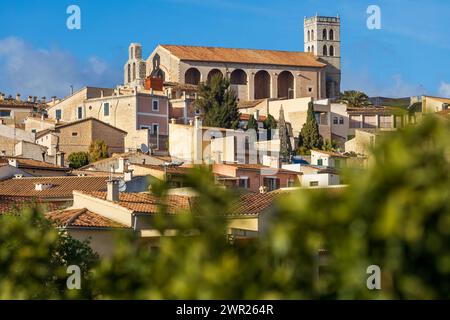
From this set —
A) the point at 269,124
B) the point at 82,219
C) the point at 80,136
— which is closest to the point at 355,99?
the point at 269,124

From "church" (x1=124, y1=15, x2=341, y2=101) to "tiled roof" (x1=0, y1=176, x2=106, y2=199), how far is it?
179 ft

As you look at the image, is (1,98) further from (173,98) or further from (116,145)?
(116,145)

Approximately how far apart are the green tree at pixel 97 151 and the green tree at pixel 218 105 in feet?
41.6

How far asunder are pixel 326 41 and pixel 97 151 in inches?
2578

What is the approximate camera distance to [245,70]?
10388cm

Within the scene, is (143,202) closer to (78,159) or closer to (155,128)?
(78,159)

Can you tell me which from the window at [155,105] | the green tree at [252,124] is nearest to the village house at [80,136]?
the window at [155,105]

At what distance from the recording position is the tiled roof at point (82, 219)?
23156 mm

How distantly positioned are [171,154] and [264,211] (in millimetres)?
37903

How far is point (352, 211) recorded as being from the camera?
4613 mm

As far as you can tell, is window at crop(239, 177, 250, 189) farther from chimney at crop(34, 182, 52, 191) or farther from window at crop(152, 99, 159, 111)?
window at crop(152, 99, 159, 111)

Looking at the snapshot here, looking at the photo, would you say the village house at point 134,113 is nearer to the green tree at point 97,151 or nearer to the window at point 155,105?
the window at point 155,105
